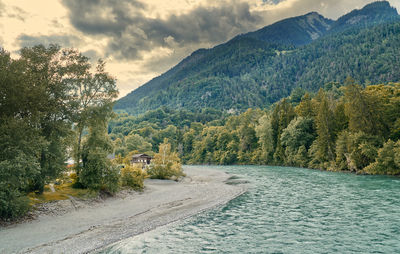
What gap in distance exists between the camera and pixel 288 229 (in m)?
21.5

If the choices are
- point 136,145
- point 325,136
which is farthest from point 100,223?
point 136,145

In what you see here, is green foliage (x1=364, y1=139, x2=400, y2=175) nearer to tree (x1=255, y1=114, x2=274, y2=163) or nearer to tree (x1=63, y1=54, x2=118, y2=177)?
tree (x1=63, y1=54, x2=118, y2=177)

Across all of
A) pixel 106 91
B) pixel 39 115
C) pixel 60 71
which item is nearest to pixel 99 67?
pixel 106 91

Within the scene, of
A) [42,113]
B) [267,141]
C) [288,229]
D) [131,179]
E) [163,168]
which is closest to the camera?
[288,229]

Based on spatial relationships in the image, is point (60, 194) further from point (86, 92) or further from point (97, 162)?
point (86, 92)

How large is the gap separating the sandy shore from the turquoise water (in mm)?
1876

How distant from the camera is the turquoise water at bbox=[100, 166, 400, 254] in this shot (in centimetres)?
1783

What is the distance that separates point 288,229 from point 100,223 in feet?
52.8

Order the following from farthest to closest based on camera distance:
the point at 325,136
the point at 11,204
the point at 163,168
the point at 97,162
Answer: the point at 325,136, the point at 163,168, the point at 97,162, the point at 11,204

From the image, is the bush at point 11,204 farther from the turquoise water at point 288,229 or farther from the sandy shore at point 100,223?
the turquoise water at point 288,229

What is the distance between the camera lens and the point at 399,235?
1920cm

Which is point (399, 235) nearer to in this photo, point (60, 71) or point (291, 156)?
point (60, 71)

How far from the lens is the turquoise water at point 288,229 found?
17828mm

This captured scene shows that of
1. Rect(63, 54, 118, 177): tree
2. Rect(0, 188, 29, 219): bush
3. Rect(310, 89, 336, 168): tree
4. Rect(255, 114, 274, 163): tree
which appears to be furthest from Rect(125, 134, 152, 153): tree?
Rect(0, 188, 29, 219): bush
